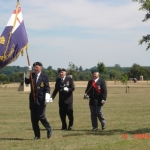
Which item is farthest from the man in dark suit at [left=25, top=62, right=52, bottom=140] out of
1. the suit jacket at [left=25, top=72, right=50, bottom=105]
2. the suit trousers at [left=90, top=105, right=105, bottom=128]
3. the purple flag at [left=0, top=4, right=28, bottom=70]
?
the suit trousers at [left=90, top=105, right=105, bottom=128]

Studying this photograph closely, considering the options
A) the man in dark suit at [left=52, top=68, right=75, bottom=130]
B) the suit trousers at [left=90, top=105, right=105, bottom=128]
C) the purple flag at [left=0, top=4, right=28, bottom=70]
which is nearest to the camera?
the purple flag at [left=0, top=4, right=28, bottom=70]

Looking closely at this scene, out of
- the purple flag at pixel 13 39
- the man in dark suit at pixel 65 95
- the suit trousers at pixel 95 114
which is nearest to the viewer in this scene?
the purple flag at pixel 13 39

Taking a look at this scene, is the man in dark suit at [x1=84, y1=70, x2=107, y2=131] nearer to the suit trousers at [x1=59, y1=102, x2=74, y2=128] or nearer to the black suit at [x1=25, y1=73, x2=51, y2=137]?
the suit trousers at [x1=59, y1=102, x2=74, y2=128]

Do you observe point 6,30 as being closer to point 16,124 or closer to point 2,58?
point 2,58

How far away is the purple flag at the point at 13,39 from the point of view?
12.1 meters

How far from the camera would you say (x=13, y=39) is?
1237cm

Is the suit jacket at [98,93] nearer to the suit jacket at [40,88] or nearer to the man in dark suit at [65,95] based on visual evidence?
the man in dark suit at [65,95]

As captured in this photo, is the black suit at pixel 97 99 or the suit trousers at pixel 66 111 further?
the suit trousers at pixel 66 111

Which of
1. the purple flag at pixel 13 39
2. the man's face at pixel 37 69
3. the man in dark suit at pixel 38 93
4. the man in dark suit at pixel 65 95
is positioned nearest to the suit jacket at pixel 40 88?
the man in dark suit at pixel 38 93

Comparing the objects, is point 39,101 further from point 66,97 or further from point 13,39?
point 66,97

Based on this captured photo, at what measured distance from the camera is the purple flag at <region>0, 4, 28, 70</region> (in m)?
12.1

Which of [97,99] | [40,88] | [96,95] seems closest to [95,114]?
[97,99]

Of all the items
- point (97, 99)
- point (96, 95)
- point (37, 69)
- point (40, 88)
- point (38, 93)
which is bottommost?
point (97, 99)

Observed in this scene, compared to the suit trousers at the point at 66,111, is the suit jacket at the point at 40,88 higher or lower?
higher
